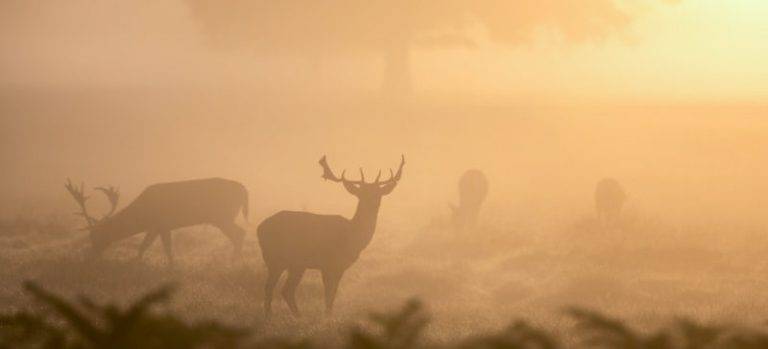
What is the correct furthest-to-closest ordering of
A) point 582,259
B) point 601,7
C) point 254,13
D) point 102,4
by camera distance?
point 102,4 → point 254,13 → point 601,7 → point 582,259

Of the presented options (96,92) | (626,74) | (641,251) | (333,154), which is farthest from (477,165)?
(626,74)

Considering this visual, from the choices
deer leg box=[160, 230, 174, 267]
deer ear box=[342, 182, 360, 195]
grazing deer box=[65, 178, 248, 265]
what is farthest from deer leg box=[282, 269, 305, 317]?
grazing deer box=[65, 178, 248, 265]


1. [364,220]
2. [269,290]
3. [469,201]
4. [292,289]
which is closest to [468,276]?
[364,220]

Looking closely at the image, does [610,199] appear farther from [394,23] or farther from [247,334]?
[394,23]

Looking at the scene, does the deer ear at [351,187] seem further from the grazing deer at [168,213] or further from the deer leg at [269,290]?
the grazing deer at [168,213]

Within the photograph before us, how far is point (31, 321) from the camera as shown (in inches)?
94.3

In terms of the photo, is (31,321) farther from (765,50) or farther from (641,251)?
(765,50)

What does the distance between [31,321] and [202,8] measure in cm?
5839

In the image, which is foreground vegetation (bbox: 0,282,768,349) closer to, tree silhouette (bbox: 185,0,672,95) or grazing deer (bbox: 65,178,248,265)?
grazing deer (bbox: 65,178,248,265)

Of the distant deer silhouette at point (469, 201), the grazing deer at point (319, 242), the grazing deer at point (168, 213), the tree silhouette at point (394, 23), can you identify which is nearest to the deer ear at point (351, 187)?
the grazing deer at point (319, 242)

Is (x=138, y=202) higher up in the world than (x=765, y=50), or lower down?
lower down

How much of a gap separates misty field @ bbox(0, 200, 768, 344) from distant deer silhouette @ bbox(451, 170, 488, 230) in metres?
0.65

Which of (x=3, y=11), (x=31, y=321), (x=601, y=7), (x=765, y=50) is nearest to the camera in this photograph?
(x=31, y=321)

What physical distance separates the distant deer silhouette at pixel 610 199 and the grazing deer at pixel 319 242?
8.61m
